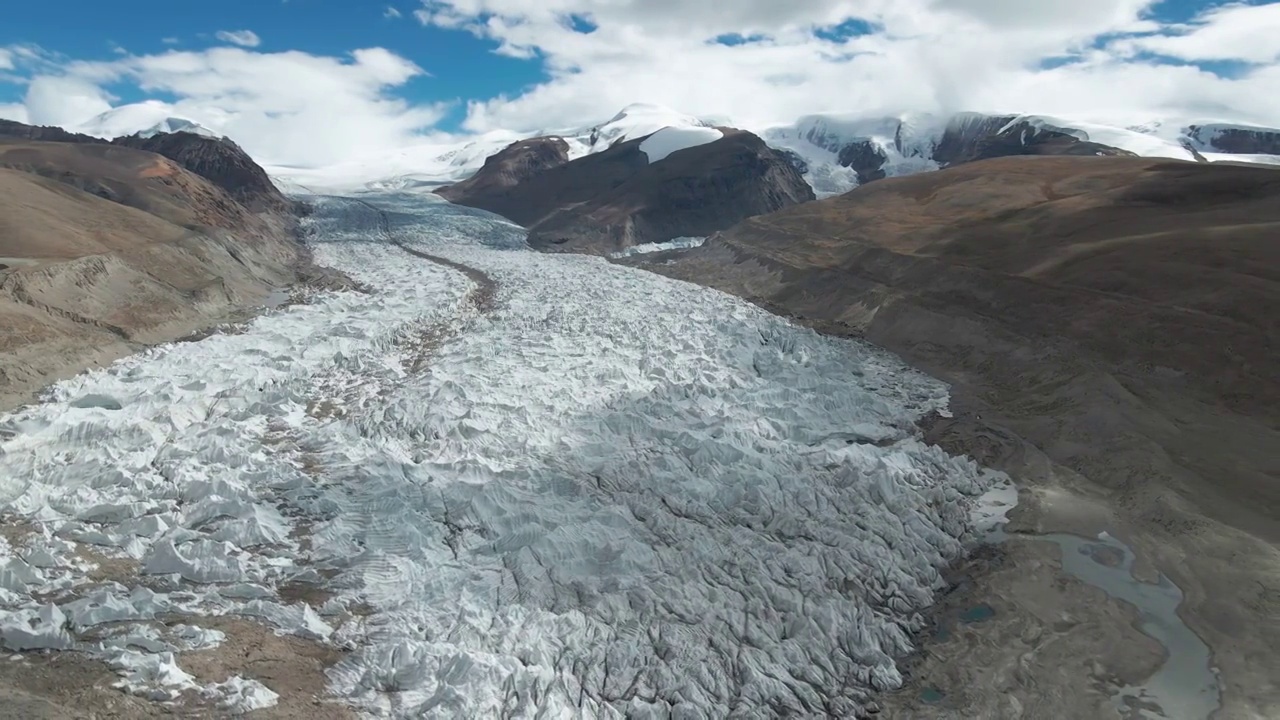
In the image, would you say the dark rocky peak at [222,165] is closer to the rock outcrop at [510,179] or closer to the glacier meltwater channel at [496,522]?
the rock outcrop at [510,179]

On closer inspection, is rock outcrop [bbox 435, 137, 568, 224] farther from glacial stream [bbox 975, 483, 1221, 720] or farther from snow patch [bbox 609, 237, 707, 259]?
glacial stream [bbox 975, 483, 1221, 720]

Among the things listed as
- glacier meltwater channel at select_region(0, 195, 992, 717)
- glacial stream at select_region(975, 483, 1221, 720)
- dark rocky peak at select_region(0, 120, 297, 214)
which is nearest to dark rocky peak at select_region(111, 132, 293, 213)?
dark rocky peak at select_region(0, 120, 297, 214)

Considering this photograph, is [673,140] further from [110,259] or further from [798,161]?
[110,259]

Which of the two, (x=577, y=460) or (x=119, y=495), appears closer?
(x=119, y=495)

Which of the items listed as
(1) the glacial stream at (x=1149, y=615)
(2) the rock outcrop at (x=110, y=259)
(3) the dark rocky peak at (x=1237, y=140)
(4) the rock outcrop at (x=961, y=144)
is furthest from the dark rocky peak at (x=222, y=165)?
(3) the dark rocky peak at (x=1237, y=140)

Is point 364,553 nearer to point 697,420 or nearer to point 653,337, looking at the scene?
point 697,420

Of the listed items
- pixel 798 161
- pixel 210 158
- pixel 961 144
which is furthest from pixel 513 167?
pixel 961 144

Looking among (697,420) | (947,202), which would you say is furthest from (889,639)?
(947,202)

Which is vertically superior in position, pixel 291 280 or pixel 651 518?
pixel 291 280
